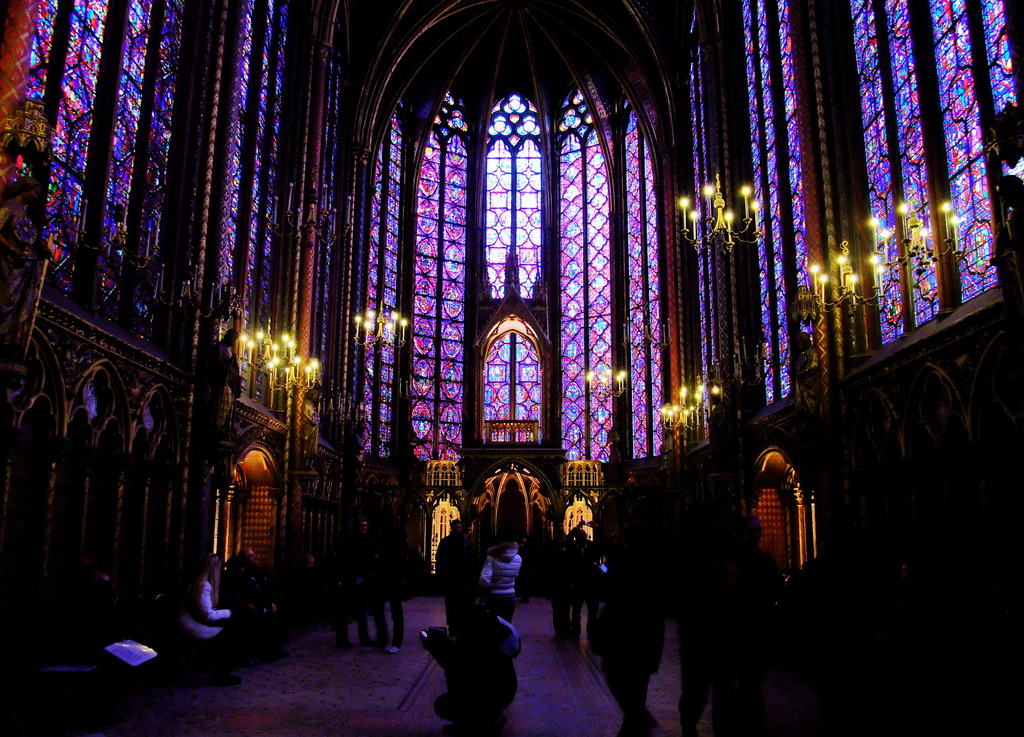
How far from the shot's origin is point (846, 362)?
12.6 m

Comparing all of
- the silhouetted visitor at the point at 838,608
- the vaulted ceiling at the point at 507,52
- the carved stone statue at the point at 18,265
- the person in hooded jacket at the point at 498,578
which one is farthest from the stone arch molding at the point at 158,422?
the vaulted ceiling at the point at 507,52

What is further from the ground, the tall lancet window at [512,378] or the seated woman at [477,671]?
the tall lancet window at [512,378]

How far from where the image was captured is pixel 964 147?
1038 cm

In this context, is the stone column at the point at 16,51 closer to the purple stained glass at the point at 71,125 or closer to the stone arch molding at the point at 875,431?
the purple stained glass at the point at 71,125

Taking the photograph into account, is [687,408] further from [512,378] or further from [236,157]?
[236,157]

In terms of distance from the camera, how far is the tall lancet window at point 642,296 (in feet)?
87.2

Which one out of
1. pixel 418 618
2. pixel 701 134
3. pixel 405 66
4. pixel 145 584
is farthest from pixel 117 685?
pixel 405 66

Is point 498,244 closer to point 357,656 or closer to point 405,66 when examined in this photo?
point 405,66

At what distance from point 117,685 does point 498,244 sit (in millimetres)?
25640

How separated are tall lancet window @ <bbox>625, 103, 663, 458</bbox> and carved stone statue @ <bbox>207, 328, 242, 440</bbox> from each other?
14838mm

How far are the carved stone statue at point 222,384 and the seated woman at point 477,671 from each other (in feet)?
23.4

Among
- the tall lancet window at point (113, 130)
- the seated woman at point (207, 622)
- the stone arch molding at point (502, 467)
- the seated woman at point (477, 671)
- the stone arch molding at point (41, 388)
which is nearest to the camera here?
the seated woman at point (477, 671)

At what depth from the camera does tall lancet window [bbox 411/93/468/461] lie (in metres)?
28.8

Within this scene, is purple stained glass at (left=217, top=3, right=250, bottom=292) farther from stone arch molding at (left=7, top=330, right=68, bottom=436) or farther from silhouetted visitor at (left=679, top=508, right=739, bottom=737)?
silhouetted visitor at (left=679, top=508, right=739, bottom=737)
